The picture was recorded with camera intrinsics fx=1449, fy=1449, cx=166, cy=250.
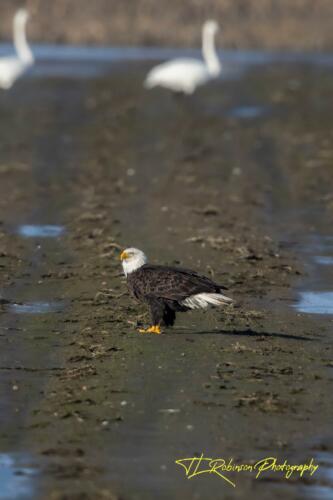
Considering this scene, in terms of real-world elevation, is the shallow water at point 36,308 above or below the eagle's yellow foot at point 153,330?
above

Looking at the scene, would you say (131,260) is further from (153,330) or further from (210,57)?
(210,57)

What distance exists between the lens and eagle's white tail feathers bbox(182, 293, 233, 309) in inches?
447

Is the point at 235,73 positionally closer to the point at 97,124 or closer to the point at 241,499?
the point at 97,124

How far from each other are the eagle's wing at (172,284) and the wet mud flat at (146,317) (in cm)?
40

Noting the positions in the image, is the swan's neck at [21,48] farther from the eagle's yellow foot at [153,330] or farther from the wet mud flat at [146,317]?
the eagle's yellow foot at [153,330]

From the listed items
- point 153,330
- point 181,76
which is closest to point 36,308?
point 153,330

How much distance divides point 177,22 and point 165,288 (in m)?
38.0

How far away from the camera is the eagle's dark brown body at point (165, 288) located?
1141 centimetres

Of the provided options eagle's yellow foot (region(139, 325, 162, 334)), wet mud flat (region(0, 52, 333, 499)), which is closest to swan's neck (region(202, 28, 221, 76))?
wet mud flat (region(0, 52, 333, 499))

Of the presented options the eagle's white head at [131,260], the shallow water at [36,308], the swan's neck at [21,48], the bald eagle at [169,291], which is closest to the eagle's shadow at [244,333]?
the bald eagle at [169,291]

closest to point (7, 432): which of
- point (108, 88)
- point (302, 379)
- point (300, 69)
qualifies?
point (302, 379)

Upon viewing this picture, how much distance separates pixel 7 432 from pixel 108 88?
27.8 m

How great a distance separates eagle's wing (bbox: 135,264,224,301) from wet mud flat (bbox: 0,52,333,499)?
40 centimetres

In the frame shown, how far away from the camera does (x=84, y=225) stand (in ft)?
58.6
